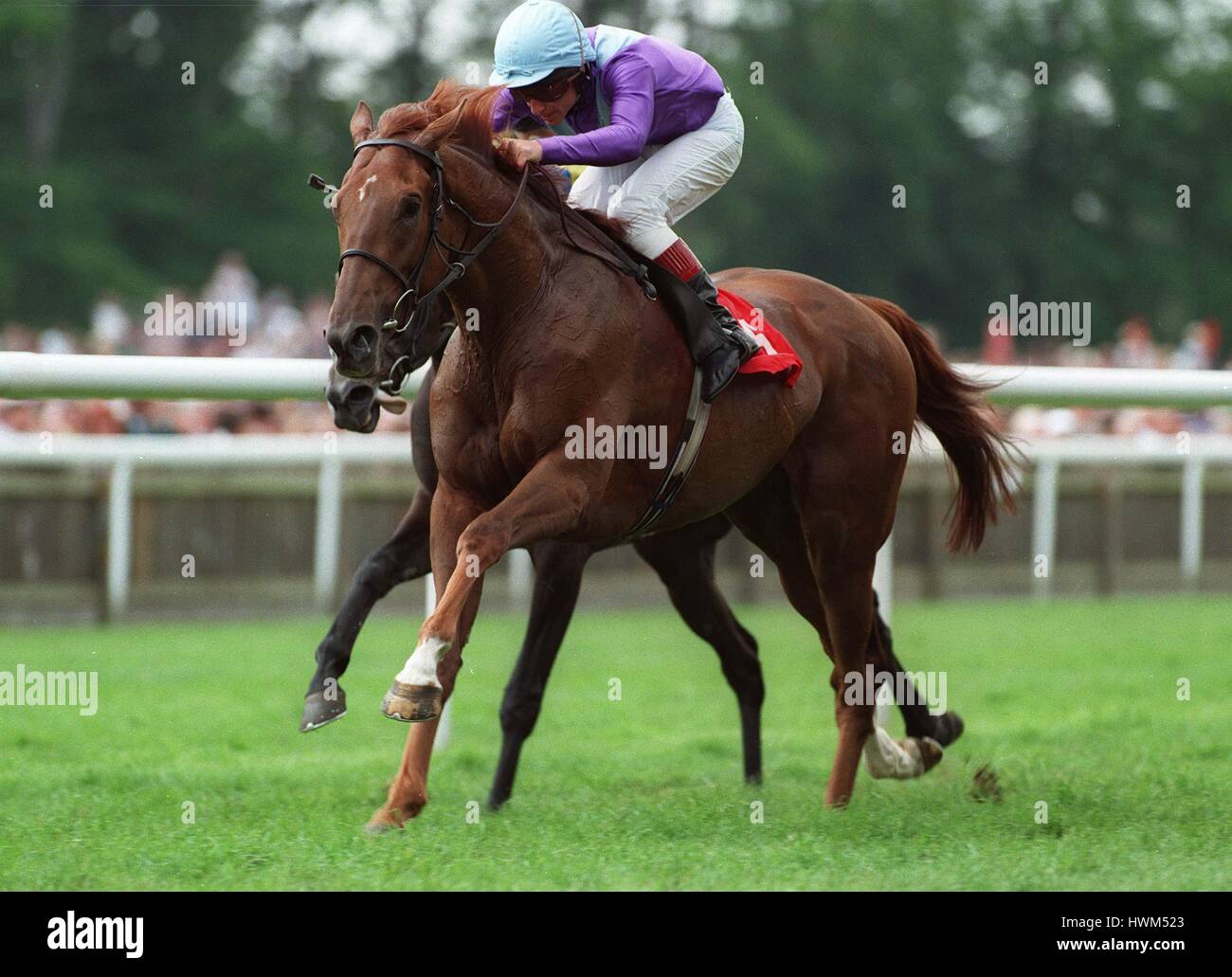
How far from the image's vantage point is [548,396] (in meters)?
4.55

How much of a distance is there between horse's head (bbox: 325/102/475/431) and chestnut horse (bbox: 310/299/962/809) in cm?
4

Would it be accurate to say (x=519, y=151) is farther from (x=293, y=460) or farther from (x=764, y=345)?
(x=293, y=460)

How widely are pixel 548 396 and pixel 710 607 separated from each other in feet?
5.42

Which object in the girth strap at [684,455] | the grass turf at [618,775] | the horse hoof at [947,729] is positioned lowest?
the grass turf at [618,775]

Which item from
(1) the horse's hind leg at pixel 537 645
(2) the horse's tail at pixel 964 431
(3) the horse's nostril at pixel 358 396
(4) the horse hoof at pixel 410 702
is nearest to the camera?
(4) the horse hoof at pixel 410 702

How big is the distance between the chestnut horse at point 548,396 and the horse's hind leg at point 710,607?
1.57ft

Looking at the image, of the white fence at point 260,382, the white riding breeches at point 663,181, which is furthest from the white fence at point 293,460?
the white riding breeches at point 663,181

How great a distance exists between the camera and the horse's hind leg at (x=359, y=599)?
477cm

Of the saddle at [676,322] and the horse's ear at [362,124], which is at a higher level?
the horse's ear at [362,124]

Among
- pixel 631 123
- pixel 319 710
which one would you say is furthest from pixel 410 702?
pixel 631 123

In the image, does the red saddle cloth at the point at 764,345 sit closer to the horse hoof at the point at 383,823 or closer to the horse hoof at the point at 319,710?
the horse hoof at the point at 319,710

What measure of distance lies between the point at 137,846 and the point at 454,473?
118cm

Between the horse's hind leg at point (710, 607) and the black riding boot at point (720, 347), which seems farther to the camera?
the horse's hind leg at point (710, 607)

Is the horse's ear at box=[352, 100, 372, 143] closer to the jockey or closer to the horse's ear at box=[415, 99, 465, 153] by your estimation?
the horse's ear at box=[415, 99, 465, 153]
